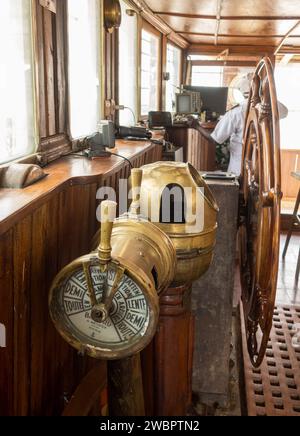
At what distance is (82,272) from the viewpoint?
1.09 m

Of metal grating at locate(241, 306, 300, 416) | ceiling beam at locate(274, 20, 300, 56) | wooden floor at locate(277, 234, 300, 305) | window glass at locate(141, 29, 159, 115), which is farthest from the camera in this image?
ceiling beam at locate(274, 20, 300, 56)

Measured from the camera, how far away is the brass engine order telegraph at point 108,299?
105cm

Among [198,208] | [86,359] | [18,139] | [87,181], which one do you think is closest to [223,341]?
[86,359]

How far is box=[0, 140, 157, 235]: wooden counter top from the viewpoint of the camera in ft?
3.68

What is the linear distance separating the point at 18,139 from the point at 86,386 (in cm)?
96

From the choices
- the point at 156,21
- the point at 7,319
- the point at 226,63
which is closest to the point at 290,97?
the point at 226,63

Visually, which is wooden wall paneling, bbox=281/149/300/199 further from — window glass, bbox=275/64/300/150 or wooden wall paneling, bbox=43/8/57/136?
wooden wall paneling, bbox=43/8/57/136

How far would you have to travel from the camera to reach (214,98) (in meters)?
6.48

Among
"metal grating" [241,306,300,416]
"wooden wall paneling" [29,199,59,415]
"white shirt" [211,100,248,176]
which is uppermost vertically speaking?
"white shirt" [211,100,248,176]

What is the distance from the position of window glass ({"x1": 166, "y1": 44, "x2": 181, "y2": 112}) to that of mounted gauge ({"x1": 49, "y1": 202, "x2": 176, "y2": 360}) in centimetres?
535

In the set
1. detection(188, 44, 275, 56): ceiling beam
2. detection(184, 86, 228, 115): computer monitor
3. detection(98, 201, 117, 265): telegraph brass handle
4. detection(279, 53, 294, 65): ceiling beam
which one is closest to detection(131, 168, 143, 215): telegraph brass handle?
detection(98, 201, 117, 265): telegraph brass handle

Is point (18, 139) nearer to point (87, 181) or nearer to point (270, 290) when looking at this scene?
point (87, 181)

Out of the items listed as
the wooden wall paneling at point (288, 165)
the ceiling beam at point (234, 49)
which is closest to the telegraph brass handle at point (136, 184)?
the ceiling beam at point (234, 49)

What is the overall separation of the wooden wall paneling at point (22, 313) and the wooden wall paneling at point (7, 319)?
0.07 ft
